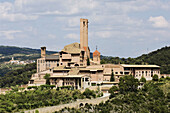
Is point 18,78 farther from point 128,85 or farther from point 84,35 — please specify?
point 128,85

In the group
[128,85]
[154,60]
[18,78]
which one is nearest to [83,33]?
[128,85]

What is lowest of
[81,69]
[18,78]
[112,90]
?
[112,90]

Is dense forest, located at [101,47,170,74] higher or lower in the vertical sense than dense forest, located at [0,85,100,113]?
higher

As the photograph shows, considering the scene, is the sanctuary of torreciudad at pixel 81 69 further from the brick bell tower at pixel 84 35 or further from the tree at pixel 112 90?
the tree at pixel 112 90

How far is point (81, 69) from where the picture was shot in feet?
311

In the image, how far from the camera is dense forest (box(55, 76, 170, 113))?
7725 centimetres

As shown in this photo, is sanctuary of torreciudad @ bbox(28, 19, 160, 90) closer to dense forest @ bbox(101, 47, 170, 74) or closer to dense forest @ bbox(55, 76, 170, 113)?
dense forest @ bbox(55, 76, 170, 113)

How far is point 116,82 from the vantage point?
303ft

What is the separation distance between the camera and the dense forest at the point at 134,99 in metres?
77.2

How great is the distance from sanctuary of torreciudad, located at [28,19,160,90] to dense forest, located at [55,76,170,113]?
467 centimetres

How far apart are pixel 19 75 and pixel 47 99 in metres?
59.5

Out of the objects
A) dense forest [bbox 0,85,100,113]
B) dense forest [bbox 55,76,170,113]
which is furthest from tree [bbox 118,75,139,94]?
dense forest [bbox 0,85,100,113]

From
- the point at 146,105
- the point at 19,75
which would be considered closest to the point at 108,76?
the point at 146,105

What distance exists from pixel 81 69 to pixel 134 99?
17522 millimetres
